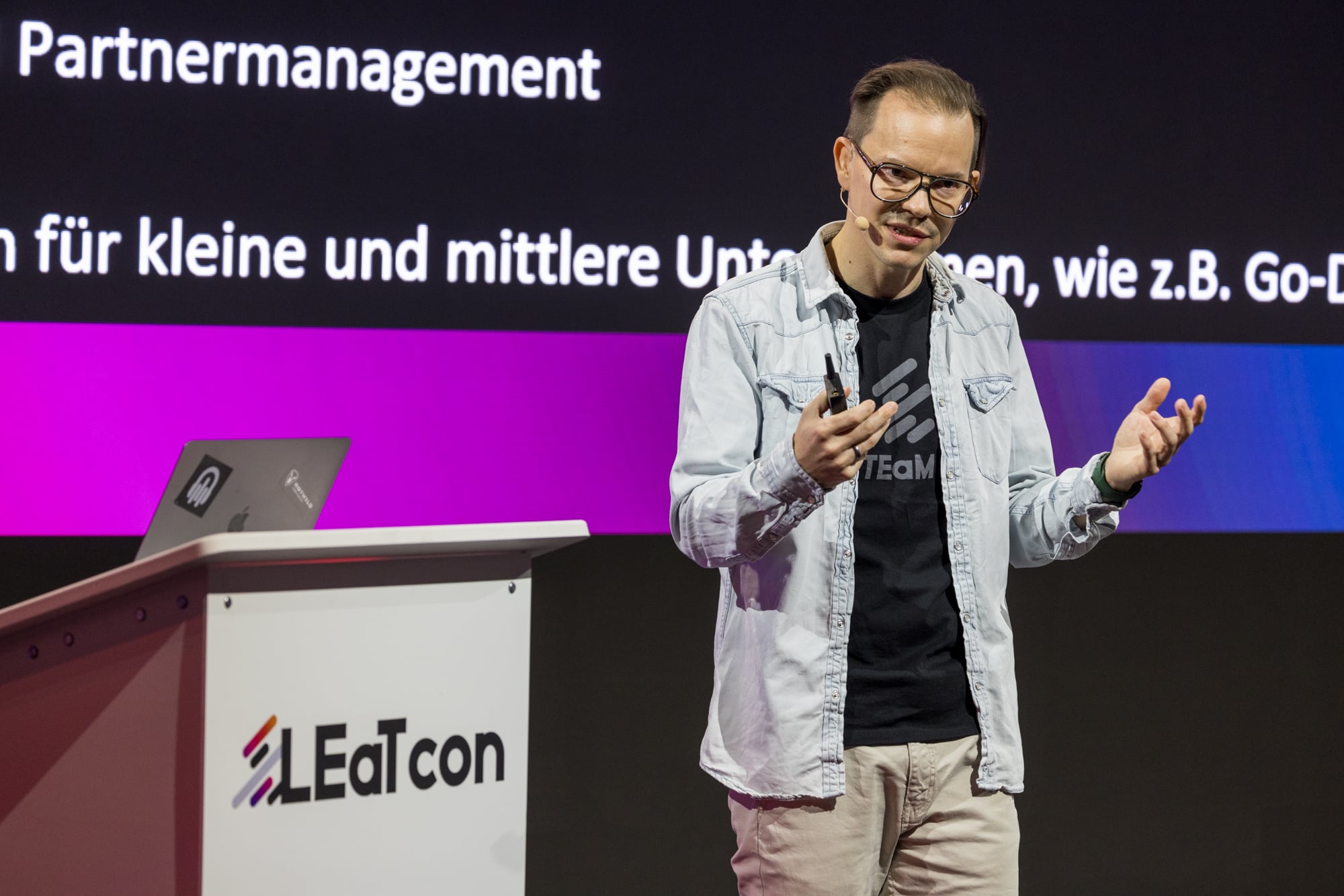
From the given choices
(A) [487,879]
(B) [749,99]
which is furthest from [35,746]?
(B) [749,99]

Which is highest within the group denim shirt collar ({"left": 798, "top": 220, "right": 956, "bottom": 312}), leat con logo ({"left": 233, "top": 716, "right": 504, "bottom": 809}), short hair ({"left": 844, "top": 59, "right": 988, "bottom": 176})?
short hair ({"left": 844, "top": 59, "right": 988, "bottom": 176})

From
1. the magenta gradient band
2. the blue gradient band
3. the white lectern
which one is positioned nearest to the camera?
the white lectern

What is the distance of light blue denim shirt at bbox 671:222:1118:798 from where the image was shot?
169 centimetres

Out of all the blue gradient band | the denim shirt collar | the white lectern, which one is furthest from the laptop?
the blue gradient band

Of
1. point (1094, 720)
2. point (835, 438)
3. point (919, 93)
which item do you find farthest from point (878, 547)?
point (1094, 720)

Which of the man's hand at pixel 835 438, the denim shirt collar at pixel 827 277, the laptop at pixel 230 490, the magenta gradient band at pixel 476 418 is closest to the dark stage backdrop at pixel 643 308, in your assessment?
the magenta gradient band at pixel 476 418

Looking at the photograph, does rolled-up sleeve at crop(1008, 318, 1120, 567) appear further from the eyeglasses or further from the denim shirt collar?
the eyeglasses

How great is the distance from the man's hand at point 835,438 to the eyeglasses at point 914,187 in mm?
391

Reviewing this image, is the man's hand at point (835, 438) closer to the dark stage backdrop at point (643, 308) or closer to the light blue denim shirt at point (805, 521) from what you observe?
the light blue denim shirt at point (805, 521)

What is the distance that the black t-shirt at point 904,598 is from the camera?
1.73m

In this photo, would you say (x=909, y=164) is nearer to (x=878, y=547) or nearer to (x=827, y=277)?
(x=827, y=277)

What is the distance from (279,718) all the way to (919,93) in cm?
114

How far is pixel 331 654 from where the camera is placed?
4.69 feet

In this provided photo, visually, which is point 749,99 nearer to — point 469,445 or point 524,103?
point 524,103
